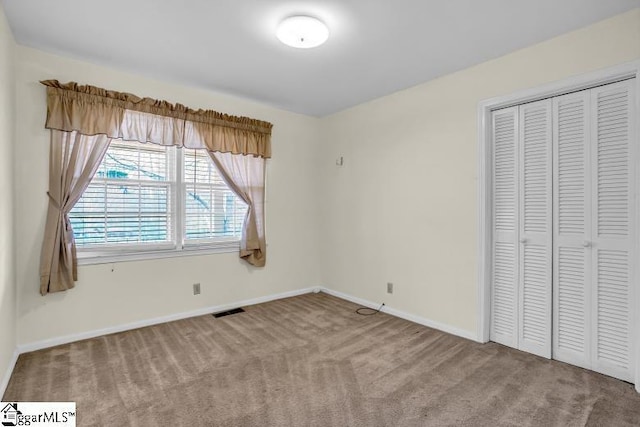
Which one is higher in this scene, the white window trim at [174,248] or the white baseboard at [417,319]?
the white window trim at [174,248]

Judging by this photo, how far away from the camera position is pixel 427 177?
3326 millimetres

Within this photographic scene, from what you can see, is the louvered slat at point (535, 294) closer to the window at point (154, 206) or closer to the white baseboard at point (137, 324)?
the white baseboard at point (137, 324)

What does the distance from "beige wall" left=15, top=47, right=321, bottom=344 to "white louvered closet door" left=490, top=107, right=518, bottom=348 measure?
245 centimetres

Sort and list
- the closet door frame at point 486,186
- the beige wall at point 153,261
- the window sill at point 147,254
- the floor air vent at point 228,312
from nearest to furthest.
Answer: the closet door frame at point 486,186 → the beige wall at point 153,261 → the window sill at point 147,254 → the floor air vent at point 228,312

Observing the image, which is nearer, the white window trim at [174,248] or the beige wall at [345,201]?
the beige wall at [345,201]

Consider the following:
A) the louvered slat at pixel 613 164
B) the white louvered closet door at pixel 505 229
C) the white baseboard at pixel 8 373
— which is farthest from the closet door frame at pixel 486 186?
the white baseboard at pixel 8 373

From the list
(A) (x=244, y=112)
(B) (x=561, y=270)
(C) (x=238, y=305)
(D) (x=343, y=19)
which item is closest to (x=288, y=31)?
(D) (x=343, y=19)

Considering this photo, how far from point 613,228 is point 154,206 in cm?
Answer: 399

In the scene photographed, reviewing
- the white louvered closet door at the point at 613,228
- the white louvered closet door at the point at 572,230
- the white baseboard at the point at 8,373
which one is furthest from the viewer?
the white louvered closet door at the point at 572,230

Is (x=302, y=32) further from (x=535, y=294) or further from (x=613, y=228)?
(x=535, y=294)

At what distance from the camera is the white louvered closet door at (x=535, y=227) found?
8.46 feet

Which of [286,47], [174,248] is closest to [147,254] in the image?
[174,248]

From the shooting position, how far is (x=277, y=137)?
4.27 meters

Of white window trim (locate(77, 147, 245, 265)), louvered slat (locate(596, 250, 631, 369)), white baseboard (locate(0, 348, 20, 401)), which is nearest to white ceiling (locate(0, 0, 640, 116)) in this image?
white window trim (locate(77, 147, 245, 265))
